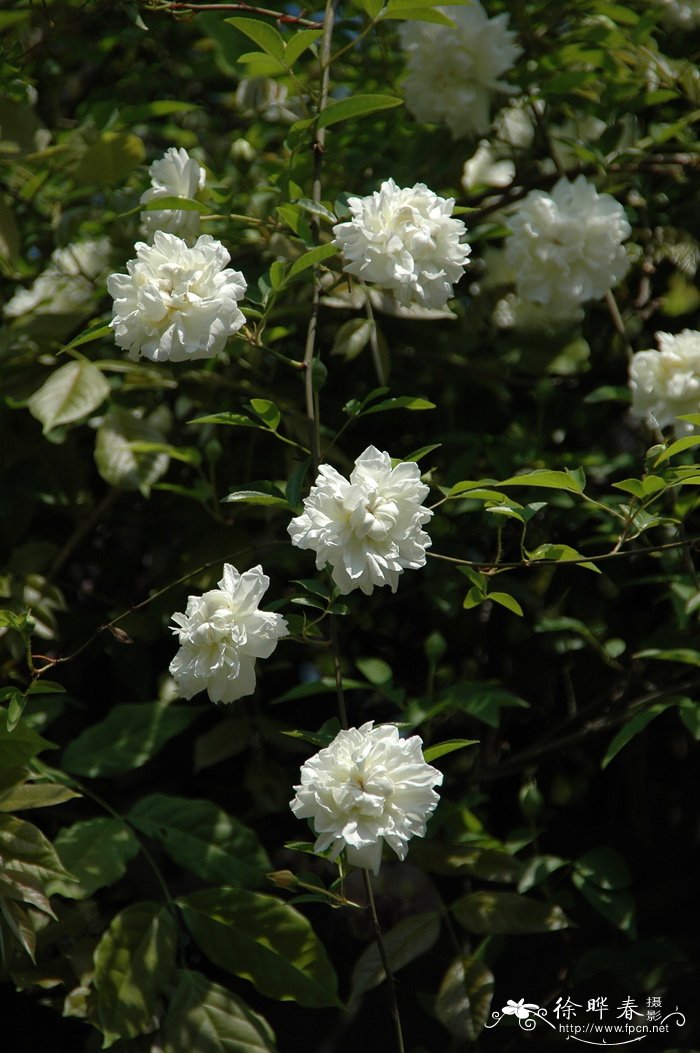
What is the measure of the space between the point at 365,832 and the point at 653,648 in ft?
1.82

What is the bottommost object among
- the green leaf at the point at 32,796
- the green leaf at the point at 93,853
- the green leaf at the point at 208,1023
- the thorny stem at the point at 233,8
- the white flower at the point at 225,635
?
the green leaf at the point at 208,1023

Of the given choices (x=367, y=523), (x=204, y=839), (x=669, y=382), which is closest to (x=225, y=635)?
(x=367, y=523)

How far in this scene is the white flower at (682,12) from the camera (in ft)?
4.78

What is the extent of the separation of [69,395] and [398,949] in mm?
708

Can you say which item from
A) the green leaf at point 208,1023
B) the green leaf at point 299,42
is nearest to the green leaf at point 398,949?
the green leaf at point 208,1023

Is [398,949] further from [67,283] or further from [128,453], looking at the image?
[67,283]

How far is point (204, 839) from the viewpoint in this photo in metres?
1.14

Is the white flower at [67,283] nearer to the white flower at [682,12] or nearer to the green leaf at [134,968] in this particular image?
the green leaf at [134,968]

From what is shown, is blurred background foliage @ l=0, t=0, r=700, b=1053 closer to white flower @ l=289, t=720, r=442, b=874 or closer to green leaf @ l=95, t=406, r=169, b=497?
green leaf @ l=95, t=406, r=169, b=497

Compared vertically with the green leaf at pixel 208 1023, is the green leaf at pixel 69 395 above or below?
above

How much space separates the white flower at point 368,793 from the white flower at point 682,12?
3.84 ft

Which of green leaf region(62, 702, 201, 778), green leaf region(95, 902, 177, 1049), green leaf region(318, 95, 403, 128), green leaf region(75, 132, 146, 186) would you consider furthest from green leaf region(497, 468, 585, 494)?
green leaf region(75, 132, 146, 186)

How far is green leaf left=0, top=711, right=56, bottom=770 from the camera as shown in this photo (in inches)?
40.4

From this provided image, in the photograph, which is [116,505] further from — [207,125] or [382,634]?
[207,125]
